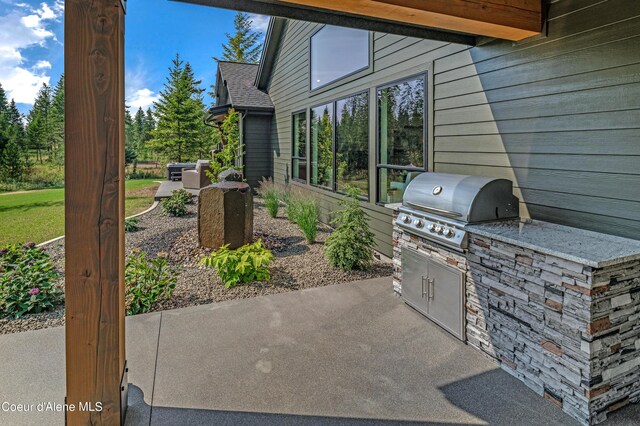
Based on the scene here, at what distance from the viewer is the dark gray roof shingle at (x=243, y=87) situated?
11.6 meters

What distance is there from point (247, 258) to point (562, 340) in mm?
3134

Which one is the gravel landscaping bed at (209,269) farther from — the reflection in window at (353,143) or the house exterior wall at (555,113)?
the house exterior wall at (555,113)

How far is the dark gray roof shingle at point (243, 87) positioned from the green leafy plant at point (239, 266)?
8.00 meters

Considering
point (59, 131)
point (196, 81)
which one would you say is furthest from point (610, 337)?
point (196, 81)

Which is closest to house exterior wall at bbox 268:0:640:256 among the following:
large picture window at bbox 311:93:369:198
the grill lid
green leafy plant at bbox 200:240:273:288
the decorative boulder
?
the grill lid

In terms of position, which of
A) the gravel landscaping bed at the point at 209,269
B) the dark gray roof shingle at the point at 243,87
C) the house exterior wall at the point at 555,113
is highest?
the dark gray roof shingle at the point at 243,87

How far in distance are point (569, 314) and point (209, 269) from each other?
393 centimetres

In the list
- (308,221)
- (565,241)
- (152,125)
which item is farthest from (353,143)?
(152,125)

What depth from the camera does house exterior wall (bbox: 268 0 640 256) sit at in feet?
8.35

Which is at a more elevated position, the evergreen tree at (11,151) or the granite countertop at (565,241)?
the evergreen tree at (11,151)

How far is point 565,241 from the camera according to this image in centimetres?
245

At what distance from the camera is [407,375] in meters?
2.56

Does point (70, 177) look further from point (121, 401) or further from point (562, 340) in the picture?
point (562, 340)

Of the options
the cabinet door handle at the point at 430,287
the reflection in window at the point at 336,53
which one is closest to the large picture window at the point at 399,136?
the reflection in window at the point at 336,53
